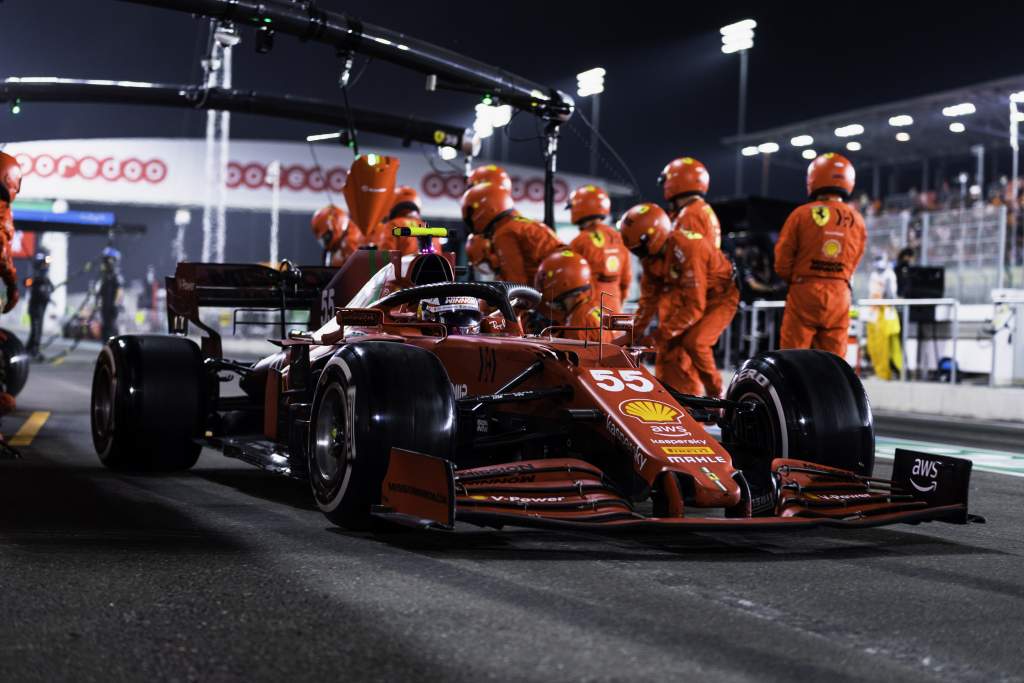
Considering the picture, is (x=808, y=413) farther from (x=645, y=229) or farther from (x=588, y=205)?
(x=588, y=205)

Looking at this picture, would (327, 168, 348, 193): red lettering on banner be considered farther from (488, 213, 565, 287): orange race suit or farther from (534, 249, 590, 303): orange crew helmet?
(534, 249, 590, 303): orange crew helmet

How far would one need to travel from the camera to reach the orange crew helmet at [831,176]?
1050cm

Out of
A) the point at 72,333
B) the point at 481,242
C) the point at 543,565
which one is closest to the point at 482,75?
the point at 481,242

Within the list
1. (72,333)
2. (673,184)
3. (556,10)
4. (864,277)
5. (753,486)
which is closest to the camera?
(753,486)

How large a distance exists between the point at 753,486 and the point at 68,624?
313cm

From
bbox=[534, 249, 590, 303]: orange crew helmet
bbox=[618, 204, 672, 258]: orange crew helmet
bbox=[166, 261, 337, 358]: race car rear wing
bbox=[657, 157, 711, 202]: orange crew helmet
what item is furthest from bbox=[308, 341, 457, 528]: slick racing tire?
bbox=[657, 157, 711, 202]: orange crew helmet

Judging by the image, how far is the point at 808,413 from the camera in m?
6.01

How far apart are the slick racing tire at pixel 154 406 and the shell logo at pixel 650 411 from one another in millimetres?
3118

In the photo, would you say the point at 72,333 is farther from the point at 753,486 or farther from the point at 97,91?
the point at 753,486

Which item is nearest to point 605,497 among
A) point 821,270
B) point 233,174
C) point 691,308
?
point 691,308

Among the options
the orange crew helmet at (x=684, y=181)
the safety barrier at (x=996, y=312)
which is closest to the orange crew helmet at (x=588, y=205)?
the orange crew helmet at (x=684, y=181)

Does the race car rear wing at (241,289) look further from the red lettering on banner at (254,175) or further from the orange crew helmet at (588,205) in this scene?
the red lettering on banner at (254,175)

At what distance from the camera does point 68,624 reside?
3.75 m

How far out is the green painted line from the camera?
9.05 meters
